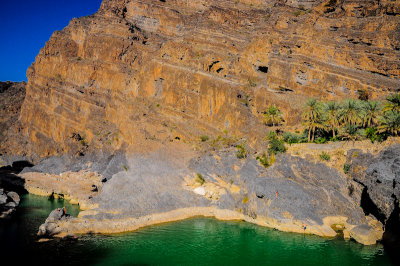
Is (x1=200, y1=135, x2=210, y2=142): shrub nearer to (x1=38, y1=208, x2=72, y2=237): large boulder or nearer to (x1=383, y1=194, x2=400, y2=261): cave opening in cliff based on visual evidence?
(x1=38, y1=208, x2=72, y2=237): large boulder

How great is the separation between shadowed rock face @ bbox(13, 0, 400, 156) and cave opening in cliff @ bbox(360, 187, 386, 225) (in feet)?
67.0

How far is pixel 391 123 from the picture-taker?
38406 mm

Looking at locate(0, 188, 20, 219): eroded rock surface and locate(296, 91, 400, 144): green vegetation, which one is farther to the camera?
locate(0, 188, 20, 219): eroded rock surface

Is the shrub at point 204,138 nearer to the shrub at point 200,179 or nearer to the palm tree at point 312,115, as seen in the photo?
the shrub at point 200,179

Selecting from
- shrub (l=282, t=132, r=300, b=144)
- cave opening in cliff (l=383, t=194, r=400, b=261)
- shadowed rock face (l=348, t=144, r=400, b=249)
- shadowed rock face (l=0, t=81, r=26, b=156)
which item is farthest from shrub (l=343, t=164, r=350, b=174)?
shadowed rock face (l=0, t=81, r=26, b=156)

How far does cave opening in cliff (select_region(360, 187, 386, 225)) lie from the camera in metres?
35.7

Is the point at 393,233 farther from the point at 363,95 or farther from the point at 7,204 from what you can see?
the point at 7,204

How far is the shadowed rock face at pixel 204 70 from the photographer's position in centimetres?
5853

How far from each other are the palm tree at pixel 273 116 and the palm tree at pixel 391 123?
61.9ft

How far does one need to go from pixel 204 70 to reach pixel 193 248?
1568 inches

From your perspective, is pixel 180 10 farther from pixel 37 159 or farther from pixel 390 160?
pixel 390 160

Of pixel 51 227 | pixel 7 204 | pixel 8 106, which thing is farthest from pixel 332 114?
pixel 8 106

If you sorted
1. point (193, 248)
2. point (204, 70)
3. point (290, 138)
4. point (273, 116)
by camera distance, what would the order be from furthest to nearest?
point (204, 70) < point (273, 116) < point (290, 138) < point (193, 248)

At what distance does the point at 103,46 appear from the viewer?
264 ft
